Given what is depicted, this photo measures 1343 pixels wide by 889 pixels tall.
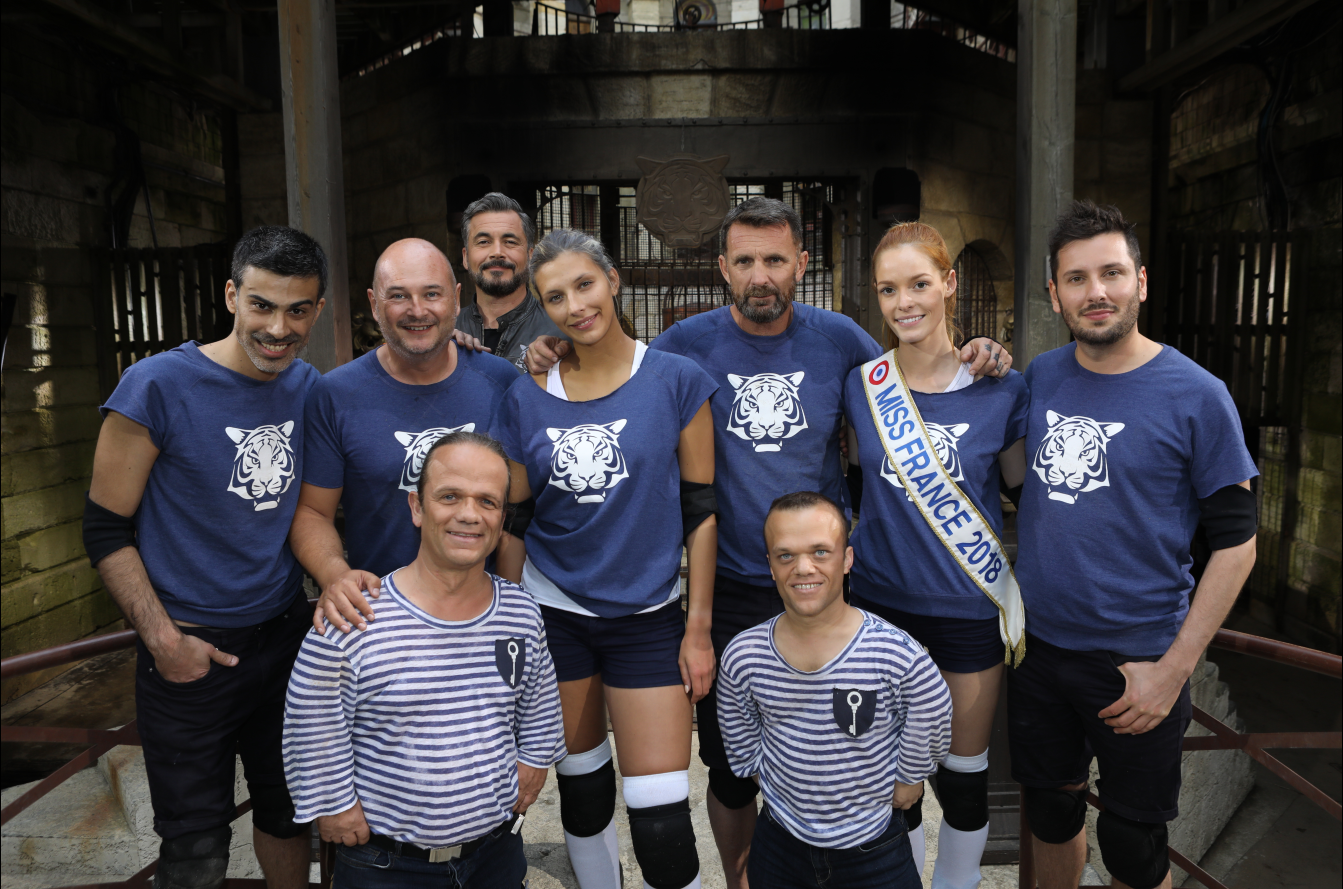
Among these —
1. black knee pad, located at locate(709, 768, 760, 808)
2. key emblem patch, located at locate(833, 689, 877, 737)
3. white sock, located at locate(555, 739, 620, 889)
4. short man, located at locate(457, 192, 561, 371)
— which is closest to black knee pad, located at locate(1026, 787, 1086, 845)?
key emblem patch, located at locate(833, 689, 877, 737)

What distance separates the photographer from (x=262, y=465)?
243 cm

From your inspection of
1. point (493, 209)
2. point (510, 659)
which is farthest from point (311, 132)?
point (510, 659)

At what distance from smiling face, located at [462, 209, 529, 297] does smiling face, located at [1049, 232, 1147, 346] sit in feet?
7.39

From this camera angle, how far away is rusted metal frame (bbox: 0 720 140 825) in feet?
7.13

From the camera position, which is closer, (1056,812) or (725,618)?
(1056,812)

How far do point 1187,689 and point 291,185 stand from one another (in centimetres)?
544

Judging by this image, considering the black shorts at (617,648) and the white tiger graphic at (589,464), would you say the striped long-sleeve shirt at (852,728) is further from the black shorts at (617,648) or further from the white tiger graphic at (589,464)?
the white tiger graphic at (589,464)

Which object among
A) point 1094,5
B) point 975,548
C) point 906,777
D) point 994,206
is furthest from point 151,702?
point 1094,5

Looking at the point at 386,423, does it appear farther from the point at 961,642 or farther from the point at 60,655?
the point at 961,642

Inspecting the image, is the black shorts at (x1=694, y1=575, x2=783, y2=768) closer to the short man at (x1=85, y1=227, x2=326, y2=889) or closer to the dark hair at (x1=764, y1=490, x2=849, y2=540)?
the dark hair at (x1=764, y1=490, x2=849, y2=540)

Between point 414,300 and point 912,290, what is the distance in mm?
1435

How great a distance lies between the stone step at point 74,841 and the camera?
5.07m

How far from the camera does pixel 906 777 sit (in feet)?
7.60

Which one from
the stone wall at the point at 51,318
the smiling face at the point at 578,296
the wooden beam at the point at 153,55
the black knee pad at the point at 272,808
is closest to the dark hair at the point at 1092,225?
the smiling face at the point at 578,296
